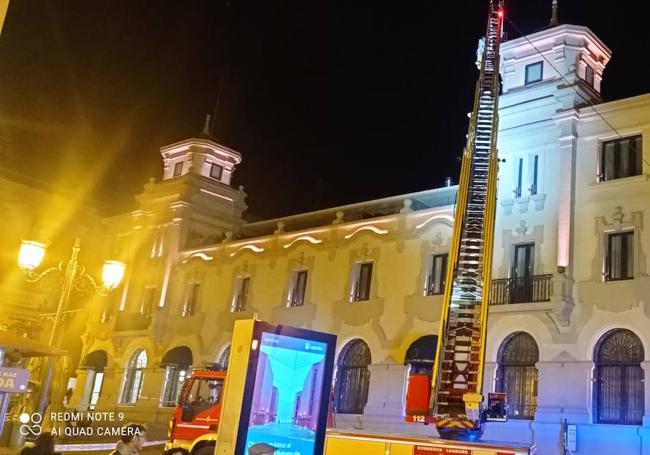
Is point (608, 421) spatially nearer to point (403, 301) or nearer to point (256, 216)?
point (403, 301)

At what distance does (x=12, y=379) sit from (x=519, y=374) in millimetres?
17114

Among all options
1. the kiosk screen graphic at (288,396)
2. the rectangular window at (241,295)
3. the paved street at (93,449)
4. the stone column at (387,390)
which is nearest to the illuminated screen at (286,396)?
the kiosk screen graphic at (288,396)

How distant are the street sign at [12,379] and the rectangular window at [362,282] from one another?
63.8ft

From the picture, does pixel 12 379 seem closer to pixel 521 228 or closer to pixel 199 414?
pixel 199 414

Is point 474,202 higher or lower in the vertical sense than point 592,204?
lower

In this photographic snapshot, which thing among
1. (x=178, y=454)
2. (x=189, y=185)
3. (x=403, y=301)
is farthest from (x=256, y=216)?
(x=178, y=454)

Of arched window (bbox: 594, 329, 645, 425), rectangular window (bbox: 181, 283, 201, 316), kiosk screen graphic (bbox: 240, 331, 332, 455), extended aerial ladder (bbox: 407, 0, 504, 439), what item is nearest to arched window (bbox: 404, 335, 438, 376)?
arched window (bbox: 594, 329, 645, 425)

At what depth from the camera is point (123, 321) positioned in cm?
3756

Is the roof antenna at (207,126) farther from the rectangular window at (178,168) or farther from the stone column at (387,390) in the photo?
the stone column at (387,390)

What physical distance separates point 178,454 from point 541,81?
18342mm

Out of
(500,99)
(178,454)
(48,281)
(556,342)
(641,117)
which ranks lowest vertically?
(178,454)

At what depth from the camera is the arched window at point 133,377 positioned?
35.6m

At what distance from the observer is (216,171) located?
3997 cm

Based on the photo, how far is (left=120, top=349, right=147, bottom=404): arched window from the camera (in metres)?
35.6
